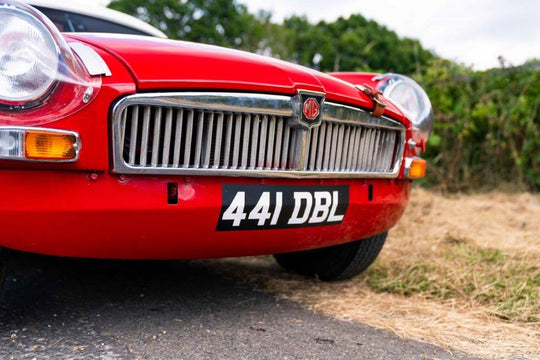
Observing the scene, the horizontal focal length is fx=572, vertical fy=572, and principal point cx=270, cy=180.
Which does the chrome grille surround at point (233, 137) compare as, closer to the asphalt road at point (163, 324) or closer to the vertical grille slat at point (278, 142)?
the vertical grille slat at point (278, 142)

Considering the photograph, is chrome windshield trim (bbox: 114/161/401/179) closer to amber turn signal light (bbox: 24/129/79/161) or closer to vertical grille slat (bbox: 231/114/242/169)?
vertical grille slat (bbox: 231/114/242/169)

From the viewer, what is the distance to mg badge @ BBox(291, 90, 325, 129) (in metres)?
1.95

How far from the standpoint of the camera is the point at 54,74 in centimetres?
162

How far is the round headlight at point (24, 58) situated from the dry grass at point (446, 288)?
1.37 meters

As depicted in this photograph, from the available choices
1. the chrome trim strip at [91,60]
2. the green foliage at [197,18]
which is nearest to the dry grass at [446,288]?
the chrome trim strip at [91,60]

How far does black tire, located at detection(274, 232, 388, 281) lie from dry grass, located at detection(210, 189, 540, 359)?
6 cm

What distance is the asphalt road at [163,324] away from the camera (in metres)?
1.77

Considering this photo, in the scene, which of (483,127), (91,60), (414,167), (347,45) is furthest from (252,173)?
(347,45)

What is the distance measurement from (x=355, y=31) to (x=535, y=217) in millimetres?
32710

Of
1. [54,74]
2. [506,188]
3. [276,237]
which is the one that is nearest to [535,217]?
[506,188]

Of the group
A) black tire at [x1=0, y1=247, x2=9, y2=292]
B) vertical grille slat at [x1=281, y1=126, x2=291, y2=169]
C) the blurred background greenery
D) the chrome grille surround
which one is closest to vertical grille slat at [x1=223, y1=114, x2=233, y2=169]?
the chrome grille surround

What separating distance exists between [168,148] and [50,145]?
1.10 feet

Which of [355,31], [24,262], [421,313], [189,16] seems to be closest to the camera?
[421,313]

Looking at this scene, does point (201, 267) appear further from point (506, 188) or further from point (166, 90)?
point (506, 188)
